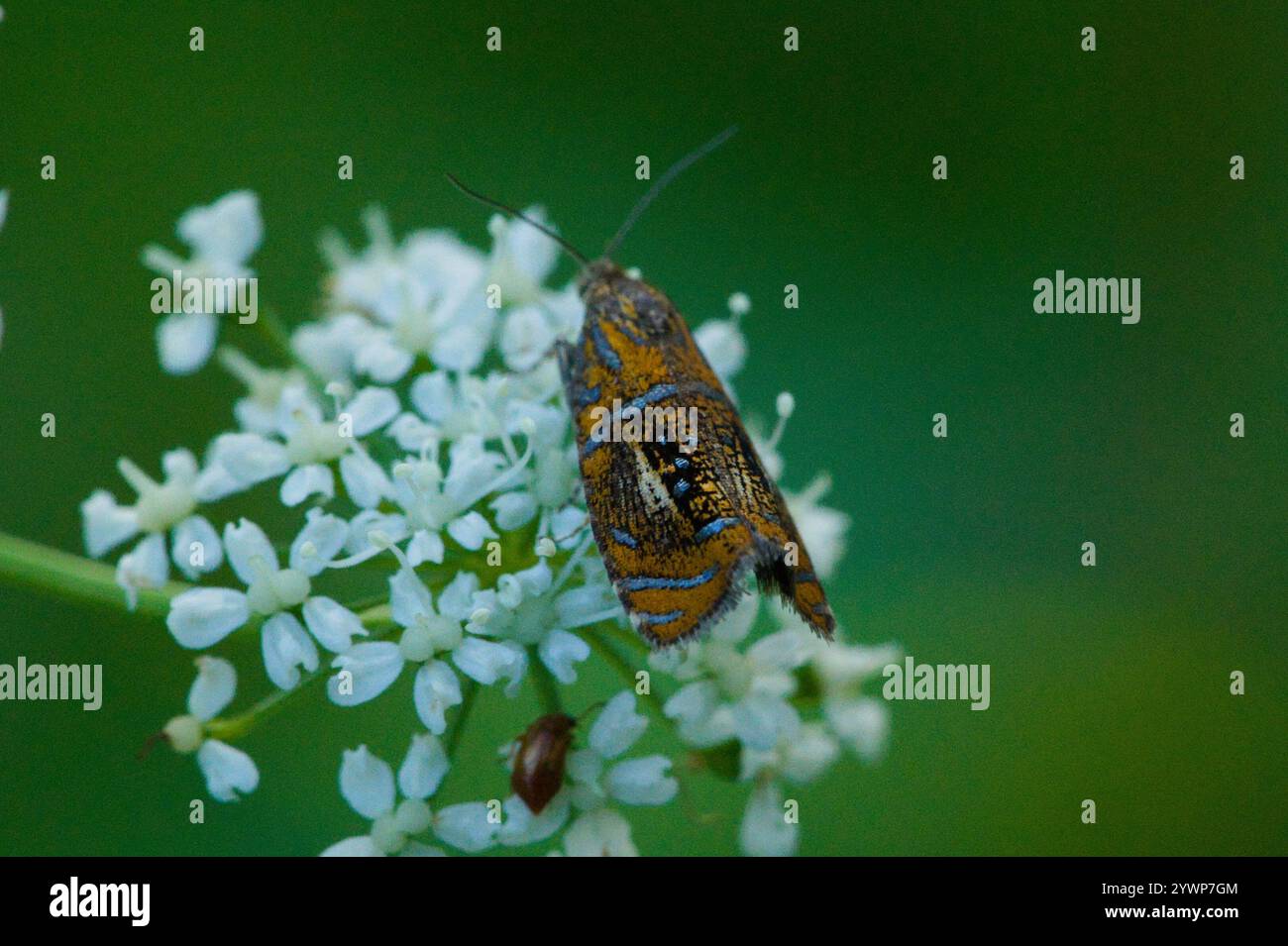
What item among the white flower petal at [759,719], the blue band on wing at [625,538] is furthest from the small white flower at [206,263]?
the white flower petal at [759,719]

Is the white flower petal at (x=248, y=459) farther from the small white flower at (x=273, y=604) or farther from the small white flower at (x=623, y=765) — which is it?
the small white flower at (x=623, y=765)

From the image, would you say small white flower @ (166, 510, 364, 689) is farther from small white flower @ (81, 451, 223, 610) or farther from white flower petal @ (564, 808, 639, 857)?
white flower petal @ (564, 808, 639, 857)

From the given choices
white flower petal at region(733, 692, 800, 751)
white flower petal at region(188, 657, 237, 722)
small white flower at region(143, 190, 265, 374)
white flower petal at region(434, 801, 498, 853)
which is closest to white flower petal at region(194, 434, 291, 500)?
white flower petal at region(188, 657, 237, 722)

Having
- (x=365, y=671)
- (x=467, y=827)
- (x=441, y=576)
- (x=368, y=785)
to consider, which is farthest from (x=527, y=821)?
(x=441, y=576)

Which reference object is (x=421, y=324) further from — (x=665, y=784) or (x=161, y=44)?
(x=161, y=44)

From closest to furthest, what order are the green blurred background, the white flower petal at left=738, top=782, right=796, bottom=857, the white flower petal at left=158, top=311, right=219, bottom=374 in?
the white flower petal at left=738, top=782, right=796, bottom=857 < the white flower petal at left=158, top=311, right=219, bottom=374 < the green blurred background

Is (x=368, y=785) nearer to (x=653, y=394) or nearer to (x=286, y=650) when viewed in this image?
(x=286, y=650)
